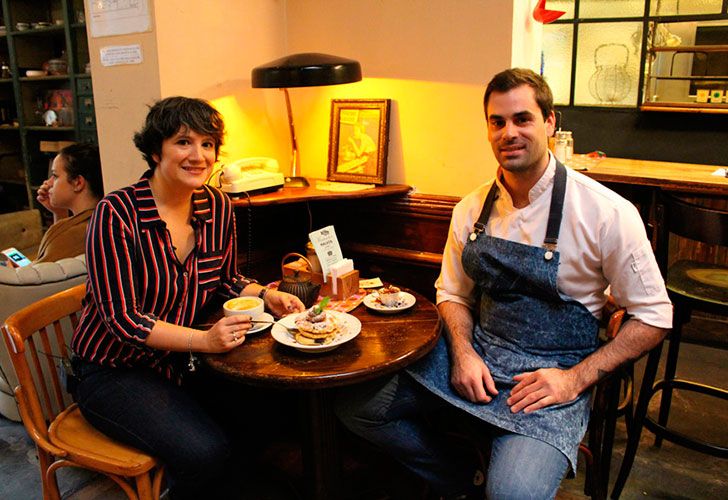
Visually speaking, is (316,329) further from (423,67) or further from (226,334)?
(423,67)

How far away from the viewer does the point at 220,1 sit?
8.37ft

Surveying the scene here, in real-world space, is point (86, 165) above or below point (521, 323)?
above

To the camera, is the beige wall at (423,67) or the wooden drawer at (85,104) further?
the wooden drawer at (85,104)

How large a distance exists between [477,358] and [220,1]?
1826mm

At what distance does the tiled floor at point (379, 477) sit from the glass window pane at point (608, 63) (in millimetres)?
2960

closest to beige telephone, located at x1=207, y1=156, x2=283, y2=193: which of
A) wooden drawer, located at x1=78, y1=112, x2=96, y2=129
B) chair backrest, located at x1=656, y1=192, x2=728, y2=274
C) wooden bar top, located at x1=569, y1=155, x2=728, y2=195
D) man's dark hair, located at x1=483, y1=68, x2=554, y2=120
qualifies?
man's dark hair, located at x1=483, y1=68, x2=554, y2=120

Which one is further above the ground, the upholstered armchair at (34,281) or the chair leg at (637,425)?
the upholstered armchair at (34,281)

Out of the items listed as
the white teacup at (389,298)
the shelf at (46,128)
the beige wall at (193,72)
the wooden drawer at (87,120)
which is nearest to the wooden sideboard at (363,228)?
the beige wall at (193,72)

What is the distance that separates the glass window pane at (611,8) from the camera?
4586 millimetres

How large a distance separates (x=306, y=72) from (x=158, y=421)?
1.36 m

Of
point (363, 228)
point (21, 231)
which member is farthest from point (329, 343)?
point (21, 231)

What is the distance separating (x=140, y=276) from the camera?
1.77 metres

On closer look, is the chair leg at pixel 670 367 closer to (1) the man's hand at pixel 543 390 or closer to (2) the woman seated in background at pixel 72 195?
(1) the man's hand at pixel 543 390

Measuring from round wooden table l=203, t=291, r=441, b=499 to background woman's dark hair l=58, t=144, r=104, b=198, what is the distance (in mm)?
1377
